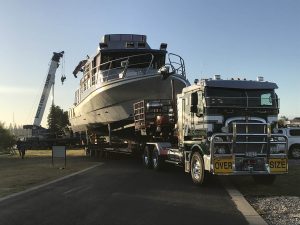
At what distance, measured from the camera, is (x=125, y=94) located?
74.2 ft

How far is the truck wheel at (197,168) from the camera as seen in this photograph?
14193 mm

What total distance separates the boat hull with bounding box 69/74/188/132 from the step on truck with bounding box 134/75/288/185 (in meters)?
5.32

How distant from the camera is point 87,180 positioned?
16.1 meters

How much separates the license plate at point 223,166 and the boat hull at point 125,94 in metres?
8.28

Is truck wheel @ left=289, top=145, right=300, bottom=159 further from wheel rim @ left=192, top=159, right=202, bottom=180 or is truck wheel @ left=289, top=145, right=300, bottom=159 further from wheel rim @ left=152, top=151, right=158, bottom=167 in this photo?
wheel rim @ left=192, top=159, right=202, bottom=180

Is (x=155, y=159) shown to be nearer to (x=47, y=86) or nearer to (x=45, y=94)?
(x=45, y=94)

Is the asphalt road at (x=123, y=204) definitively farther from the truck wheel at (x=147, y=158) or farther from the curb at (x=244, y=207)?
the truck wheel at (x=147, y=158)

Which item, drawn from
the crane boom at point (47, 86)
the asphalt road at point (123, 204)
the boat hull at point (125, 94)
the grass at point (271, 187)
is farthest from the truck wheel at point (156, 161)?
the crane boom at point (47, 86)

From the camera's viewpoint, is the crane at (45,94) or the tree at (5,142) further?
the crane at (45,94)

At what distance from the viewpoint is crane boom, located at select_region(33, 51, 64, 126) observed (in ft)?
166

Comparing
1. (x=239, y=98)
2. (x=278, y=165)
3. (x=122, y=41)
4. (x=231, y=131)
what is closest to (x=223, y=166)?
→ (x=231, y=131)

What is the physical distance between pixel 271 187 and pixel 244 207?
3.91 meters

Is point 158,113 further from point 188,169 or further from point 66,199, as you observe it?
point 66,199

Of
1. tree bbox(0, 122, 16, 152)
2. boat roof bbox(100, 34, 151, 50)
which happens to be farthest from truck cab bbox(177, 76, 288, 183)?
tree bbox(0, 122, 16, 152)
